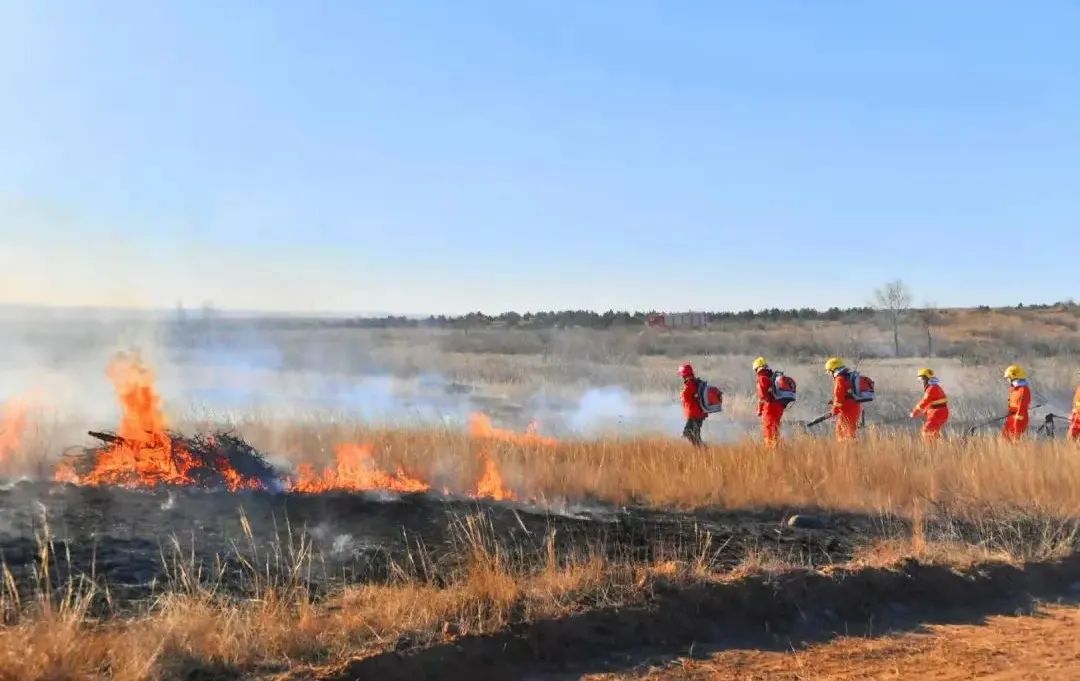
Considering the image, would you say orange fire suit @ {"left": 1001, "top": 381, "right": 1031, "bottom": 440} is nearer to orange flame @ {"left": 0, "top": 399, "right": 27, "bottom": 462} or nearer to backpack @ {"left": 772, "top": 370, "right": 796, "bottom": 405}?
backpack @ {"left": 772, "top": 370, "right": 796, "bottom": 405}

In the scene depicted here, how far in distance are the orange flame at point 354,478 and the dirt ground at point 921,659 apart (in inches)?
235

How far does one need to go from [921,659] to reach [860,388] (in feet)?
34.9

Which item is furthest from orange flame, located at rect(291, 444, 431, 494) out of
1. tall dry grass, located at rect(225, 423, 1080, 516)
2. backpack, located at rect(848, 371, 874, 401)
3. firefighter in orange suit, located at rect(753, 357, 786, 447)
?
backpack, located at rect(848, 371, 874, 401)

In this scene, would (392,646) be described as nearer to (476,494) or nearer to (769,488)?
(476,494)

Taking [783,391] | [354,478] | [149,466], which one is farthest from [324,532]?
[783,391]

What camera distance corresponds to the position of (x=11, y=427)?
13195mm

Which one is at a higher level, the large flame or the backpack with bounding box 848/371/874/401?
the backpack with bounding box 848/371/874/401

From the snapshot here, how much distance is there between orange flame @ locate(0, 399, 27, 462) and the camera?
497 inches

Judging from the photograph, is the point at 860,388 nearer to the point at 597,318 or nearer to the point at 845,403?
the point at 845,403

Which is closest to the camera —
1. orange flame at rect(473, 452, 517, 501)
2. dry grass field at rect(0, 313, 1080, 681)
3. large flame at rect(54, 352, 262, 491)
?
dry grass field at rect(0, 313, 1080, 681)

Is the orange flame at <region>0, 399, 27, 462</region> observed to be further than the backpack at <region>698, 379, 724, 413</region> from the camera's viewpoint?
No

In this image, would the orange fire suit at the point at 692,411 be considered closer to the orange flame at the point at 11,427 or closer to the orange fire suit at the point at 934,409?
the orange fire suit at the point at 934,409

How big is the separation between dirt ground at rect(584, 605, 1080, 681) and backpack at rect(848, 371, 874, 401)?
934 cm

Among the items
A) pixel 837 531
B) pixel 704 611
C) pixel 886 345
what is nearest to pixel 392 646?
pixel 704 611
